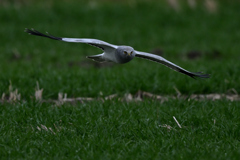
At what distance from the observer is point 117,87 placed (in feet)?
22.4

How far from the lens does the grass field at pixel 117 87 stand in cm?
427

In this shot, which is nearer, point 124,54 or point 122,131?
point 124,54

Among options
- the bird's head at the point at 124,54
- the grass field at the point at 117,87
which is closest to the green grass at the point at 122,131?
the grass field at the point at 117,87

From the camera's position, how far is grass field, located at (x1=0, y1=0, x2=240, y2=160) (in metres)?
4.27

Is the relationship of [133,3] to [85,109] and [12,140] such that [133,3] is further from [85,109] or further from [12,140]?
[12,140]

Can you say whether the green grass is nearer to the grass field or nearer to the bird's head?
the grass field

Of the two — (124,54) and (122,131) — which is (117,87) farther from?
(124,54)

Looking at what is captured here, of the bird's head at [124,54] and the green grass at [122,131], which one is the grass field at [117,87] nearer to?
the green grass at [122,131]

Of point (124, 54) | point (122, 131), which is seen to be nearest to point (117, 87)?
point (122, 131)

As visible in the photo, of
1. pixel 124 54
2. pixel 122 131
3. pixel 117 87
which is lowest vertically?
pixel 122 131

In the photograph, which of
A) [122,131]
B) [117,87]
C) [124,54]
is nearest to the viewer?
[124,54]

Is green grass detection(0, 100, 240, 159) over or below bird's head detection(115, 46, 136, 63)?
below

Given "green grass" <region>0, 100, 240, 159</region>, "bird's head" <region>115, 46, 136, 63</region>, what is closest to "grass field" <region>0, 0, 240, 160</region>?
"green grass" <region>0, 100, 240, 159</region>

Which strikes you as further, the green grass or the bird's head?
the bird's head
